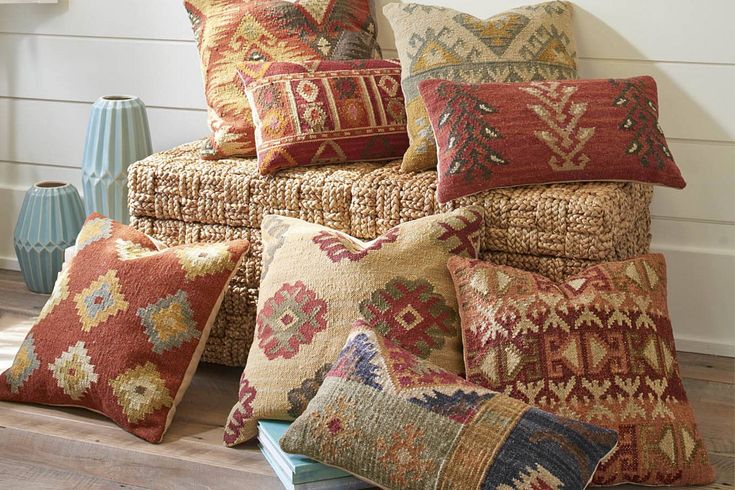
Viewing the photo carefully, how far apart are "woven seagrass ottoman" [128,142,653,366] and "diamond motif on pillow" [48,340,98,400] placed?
0.34m

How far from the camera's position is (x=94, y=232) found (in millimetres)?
2100

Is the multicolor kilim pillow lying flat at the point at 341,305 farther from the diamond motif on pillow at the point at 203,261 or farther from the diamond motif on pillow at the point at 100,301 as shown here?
the diamond motif on pillow at the point at 100,301

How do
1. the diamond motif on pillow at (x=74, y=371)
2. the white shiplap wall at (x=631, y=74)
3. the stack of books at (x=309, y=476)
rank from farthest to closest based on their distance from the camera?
the white shiplap wall at (x=631, y=74) < the diamond motif on pillow at (x=74, y=371) < the stack of books at (x=309, y=476)

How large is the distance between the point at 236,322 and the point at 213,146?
41cm

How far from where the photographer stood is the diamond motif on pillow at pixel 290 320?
1825mm

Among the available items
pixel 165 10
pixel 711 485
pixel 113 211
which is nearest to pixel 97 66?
pixel 165 10

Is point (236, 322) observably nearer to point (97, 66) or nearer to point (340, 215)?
point (340, 215)

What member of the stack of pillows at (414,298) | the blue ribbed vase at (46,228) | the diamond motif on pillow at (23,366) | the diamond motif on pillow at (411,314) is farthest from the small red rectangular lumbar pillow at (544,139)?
the blue ribbed vase at (46,228)

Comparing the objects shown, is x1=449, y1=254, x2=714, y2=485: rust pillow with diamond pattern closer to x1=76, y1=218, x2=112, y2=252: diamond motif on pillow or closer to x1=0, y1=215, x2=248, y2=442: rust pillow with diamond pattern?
x1=0, y1=215, x2=248, y2=442: rust pillow with diamond pattern

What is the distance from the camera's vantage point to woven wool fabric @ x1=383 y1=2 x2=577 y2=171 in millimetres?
2123

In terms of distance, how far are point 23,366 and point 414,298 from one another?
78cm

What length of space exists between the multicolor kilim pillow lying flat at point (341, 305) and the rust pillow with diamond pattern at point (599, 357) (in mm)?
65

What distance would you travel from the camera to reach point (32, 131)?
2.92 metres

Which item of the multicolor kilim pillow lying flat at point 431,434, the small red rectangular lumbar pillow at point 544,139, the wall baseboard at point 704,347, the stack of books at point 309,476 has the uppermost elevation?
the small red rectangular lumbar pillow at point 544,139
